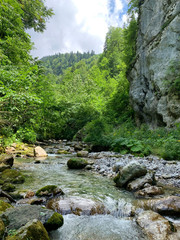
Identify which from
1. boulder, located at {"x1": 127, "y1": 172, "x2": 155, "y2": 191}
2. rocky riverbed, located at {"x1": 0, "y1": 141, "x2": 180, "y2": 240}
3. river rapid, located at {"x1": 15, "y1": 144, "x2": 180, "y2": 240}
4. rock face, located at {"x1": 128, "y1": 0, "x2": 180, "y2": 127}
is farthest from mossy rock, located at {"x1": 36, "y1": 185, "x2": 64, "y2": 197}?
rock face, located at {"x1": 128, "y1": 0, "x2": 180, "y2": 127}

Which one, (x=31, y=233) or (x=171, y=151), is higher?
(x=171, y=151)

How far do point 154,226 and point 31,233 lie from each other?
218cm

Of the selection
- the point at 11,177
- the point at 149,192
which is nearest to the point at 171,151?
the point at 149,192

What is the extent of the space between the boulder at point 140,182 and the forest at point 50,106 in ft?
10.5

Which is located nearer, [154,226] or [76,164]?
[154,226]

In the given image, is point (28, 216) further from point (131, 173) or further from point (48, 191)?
point (131, 173)

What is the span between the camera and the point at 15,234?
87.7 inches

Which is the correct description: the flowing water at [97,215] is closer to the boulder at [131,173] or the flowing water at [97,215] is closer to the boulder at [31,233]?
the boulder at [131,173]

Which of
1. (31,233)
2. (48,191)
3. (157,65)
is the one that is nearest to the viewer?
(31,233)

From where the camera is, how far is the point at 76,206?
3.88 metres


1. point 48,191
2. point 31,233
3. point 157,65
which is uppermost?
point 157,65

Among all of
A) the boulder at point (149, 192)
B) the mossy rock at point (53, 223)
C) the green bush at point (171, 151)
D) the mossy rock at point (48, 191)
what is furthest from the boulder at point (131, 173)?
the green bush at point (171, 151)

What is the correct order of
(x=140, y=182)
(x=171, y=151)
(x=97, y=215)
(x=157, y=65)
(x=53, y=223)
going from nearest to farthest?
1. (x=53, y=223)
2. (x=97, y=215)
3. (x=140, y=182)
4. (x=171, y=151)
5. (x=157, y=65)

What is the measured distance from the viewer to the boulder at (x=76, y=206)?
12.2 feet
